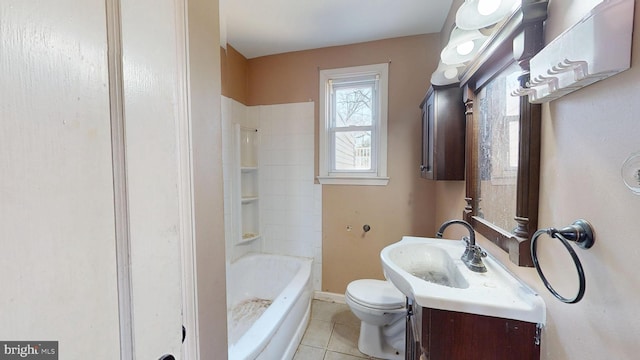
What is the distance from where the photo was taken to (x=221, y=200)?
76cm

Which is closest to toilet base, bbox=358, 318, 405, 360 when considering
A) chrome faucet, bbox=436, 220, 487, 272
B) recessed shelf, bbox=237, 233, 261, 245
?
chrome faucet, bbox=436, 220, 487, 272

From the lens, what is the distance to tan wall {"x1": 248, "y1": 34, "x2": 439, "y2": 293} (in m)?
2.24

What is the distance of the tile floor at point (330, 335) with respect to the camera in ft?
5.92

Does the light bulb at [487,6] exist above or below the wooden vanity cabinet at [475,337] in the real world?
above

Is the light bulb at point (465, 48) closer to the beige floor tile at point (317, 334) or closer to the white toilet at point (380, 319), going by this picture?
the white toilet at point (380, 319)

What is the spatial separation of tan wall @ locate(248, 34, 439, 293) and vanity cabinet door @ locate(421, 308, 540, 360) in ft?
4.81

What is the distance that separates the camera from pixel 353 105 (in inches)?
97.3

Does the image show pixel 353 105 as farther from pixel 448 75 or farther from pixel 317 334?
pixel 317 334

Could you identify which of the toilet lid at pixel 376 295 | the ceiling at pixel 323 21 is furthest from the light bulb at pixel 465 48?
the toilet lid at pixel 376 295

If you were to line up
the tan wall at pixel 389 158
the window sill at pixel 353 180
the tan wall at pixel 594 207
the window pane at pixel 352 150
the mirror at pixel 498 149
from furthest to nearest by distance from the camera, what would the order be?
the window pane at pixel 352 150 < the window sill at pixel 353 180 < the tan wall at pixel 389 158 < the mirror at pixel 498 149 < the tan wall at pixel 594 207

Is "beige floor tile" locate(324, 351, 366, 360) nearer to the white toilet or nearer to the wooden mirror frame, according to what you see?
the white toilet

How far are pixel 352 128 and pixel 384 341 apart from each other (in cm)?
180

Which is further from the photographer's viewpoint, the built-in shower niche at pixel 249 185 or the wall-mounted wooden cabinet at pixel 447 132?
the built-in shower niche at pixel 249 185

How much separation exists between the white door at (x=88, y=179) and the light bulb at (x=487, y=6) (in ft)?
3.87
